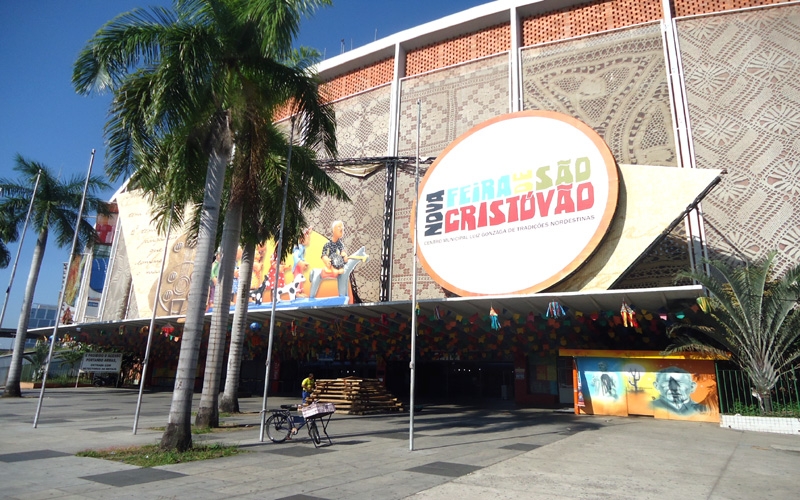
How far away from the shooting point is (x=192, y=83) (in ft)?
39.1

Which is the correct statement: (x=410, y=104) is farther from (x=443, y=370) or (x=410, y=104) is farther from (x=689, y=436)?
(x=689, y=436)

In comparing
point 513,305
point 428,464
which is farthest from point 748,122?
point 428,464

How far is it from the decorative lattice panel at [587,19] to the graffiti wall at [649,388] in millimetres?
17378

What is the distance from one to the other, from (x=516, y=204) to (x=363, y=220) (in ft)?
35.7

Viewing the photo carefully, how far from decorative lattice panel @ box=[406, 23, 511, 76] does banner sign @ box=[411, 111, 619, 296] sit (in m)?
8.65

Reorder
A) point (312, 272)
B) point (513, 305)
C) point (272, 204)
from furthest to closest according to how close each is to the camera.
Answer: point (312, 272) < point (513, 305) < point (272, 204)

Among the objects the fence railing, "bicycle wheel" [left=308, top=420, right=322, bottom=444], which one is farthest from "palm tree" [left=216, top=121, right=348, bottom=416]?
the fence railing

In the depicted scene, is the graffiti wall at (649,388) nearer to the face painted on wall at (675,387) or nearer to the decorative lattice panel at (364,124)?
the face painted on wall at (675,387)

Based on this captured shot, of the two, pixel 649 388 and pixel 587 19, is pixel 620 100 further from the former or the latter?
pixel 649 388

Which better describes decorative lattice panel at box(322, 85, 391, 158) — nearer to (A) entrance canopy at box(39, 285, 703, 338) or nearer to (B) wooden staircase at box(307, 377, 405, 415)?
(A) entrance canopy at box(39, 285, 703, 338)

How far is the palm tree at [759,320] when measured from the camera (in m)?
17.5

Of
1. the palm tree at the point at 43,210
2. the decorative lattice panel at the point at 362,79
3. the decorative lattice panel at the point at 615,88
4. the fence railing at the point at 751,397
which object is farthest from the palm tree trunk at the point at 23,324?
the fence railing at the point at 751,397

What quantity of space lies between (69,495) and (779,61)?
30045mm

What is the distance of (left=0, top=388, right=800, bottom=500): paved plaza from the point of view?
26.5ft
